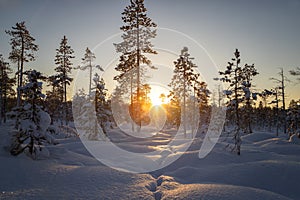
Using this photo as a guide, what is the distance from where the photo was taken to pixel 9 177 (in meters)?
7.12

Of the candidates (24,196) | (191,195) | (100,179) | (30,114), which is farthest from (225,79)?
(24,196)

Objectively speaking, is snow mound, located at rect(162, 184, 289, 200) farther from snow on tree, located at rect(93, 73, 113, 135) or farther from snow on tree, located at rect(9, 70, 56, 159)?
snow on tree, located at rect(93, 73, 113, 135)

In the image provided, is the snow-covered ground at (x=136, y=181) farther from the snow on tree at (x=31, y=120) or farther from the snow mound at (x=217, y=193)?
the snow on tree at (x=31, y=120)

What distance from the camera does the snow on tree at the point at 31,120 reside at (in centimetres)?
966

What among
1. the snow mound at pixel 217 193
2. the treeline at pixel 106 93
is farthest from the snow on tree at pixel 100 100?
the snow mound at pixel 217 193

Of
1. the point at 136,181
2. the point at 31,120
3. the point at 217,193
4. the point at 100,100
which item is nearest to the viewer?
the point at 217,193

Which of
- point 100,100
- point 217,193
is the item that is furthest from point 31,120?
point 100,100

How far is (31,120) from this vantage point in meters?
9.89

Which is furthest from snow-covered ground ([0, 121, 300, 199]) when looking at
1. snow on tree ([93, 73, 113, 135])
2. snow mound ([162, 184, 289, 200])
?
snow on tree ([93, 73, 113, 135])

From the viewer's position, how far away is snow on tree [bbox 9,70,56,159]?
9664 mm

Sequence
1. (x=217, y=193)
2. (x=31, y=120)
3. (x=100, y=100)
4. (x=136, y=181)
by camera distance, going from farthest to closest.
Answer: (x=100, y=100)
(x=31, y=120)
(x=136, y=181)
(x=217, y=193)

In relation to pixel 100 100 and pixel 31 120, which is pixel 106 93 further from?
pixel 31 120

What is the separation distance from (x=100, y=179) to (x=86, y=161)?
4.04 metres

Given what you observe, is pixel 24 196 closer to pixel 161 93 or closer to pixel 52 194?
pixel 52 194
